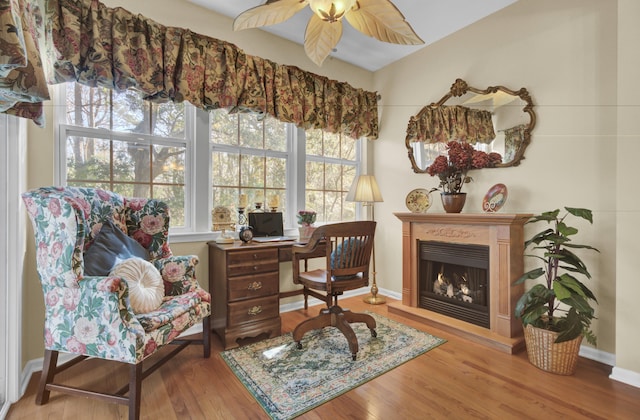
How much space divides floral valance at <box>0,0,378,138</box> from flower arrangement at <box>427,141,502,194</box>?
1223 mm

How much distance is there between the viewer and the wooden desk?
7.38 feet

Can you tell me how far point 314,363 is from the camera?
200 cm

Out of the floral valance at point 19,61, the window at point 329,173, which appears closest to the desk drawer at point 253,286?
the window at point 329,173

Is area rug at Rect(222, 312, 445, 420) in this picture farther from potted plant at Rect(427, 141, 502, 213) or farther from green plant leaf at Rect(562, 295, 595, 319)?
potted plant at Rect(427, 141, 502, 213)

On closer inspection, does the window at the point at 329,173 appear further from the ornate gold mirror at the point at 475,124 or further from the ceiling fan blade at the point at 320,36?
the ceiling fan blade at the point at 320,36

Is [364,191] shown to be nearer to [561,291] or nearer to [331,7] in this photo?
[561,291]

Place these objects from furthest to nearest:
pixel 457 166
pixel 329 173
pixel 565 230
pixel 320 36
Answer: pixel 329 173, pixel 457 166, pixel 565 230, pixel 320 36

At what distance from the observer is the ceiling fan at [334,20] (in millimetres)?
1375

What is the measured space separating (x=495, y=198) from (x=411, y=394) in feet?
5.71

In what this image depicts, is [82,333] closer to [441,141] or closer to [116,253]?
[116,253]

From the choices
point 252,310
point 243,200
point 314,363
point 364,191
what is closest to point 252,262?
point 252,310

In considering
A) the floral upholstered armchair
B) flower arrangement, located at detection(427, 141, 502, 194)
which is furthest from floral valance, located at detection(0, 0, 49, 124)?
flower arrangement, located at detection(427, 141, 502, 194)

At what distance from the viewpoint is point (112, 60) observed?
200cm

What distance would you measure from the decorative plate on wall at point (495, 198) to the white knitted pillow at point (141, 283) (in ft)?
8.47
